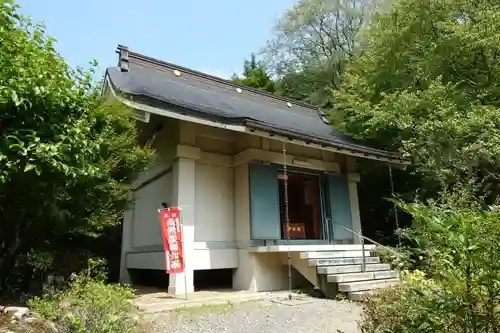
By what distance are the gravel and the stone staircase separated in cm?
44

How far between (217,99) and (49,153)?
19.4 ft

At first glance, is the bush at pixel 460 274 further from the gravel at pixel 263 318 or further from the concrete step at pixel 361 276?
the concrete step at pixel 361 276

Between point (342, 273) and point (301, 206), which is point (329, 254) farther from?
point (301, 206)

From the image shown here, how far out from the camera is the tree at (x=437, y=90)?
8.02m

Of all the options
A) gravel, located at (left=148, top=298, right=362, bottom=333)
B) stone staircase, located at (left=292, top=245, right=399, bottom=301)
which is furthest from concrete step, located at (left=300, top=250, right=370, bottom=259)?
gravel, located at (left=148, top=298, right=362, bottom=333)

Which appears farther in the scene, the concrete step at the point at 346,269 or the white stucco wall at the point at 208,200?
the white stucco wall at the point at 208,200

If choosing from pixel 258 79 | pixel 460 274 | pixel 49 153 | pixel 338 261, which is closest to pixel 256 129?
pixel 338 261

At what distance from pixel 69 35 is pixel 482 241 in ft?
17.9

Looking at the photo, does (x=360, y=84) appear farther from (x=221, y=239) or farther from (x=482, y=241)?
(x=482, y=241)

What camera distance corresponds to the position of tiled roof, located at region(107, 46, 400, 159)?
6.78m

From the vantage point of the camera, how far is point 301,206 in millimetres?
10734

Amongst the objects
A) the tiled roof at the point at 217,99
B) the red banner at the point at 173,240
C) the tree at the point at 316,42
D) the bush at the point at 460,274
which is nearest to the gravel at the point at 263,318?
the red banner at the point at 173,240

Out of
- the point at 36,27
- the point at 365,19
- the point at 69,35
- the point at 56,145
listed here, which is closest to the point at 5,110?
the point at 56,145

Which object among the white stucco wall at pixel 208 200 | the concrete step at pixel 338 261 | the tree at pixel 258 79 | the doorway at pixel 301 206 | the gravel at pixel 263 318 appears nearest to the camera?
the gravel at pixel 263 318
